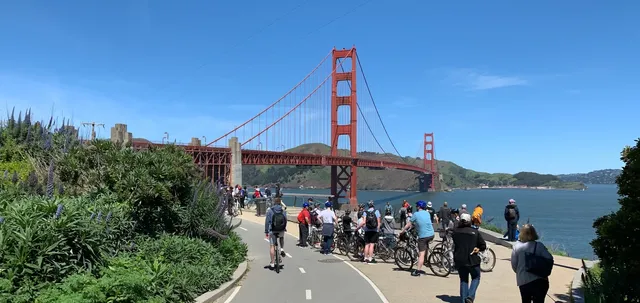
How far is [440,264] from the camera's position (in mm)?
10156

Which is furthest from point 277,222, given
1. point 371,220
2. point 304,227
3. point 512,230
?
point 512,230

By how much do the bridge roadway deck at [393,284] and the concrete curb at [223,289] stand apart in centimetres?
16

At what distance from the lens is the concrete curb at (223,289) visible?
746 centimetres

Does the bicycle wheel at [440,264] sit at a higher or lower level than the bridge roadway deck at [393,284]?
higher

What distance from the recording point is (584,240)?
3822 centimetres


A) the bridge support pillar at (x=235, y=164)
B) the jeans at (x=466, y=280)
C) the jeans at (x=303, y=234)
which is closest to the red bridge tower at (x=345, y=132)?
the bridge support pillar at (x=235, y=164)

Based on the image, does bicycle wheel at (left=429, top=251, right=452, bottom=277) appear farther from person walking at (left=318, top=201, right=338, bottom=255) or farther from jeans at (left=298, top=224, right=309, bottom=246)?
jeans at (left=298, top=224, right=309, bottom=246)

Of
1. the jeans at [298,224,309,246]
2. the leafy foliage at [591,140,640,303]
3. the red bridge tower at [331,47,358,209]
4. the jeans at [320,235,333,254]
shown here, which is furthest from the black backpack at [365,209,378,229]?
the red bridge tower at [331,47,358,209]

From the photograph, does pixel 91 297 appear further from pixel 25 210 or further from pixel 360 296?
pixel 360 296

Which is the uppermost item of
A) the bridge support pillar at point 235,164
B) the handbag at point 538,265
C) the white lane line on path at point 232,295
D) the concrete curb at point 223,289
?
the bridge support pillar at point 235,164

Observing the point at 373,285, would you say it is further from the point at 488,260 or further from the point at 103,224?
the point at 103,224

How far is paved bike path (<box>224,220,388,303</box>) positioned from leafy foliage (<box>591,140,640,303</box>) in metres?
3.41

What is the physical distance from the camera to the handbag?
583 centimetres

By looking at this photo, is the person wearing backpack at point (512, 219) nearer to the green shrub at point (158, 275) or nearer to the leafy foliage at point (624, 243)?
the leafy foliage at point (624, 243)
